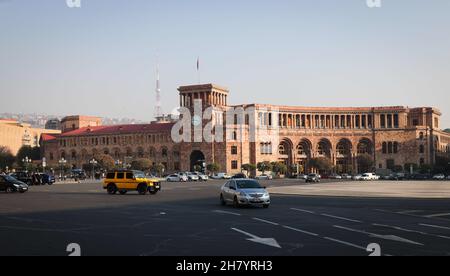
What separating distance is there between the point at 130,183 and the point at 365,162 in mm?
93498

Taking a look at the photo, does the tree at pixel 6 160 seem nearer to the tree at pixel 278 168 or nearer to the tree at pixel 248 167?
the tree at pixel 248 167

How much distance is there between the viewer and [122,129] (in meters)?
142

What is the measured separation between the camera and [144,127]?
138375mm

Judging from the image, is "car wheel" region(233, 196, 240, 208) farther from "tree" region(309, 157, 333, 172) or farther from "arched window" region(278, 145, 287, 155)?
"arched window" region(278, 145, 287, 155)

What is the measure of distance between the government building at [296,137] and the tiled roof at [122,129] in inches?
14.5

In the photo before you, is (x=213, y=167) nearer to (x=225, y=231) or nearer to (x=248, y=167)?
(x=248, y=167)

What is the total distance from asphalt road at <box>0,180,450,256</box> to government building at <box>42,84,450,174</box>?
10047cm

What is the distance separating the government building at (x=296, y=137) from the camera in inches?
4941

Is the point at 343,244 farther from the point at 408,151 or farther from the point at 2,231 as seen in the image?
the point at 408,151

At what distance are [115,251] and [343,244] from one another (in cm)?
591

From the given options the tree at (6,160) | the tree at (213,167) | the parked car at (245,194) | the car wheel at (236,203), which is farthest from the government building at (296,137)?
the car wheel at (236,203)

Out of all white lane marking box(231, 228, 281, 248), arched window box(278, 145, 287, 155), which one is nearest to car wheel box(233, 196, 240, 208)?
white lane marking box(231, 228, 281, 248)

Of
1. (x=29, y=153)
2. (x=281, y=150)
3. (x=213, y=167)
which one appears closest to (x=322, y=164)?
(x=281, y=150)
